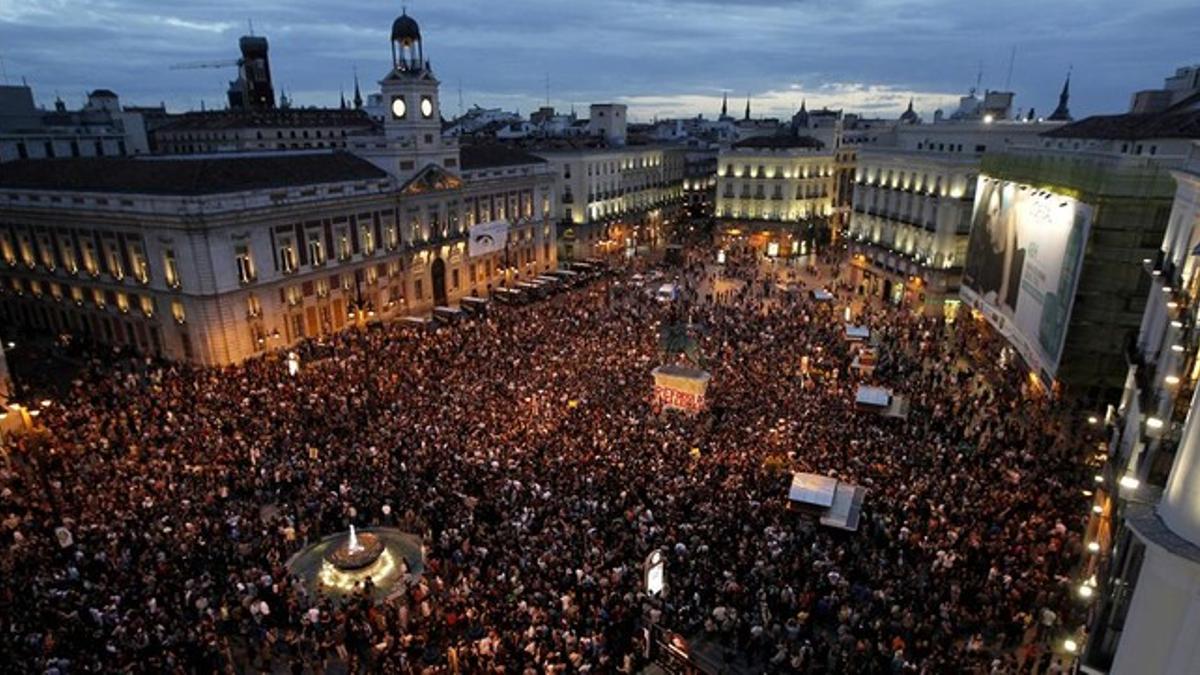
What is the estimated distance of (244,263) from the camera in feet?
133

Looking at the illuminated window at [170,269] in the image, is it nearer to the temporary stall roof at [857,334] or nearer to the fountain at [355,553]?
the fountain at [355,553]

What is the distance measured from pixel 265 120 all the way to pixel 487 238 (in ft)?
161

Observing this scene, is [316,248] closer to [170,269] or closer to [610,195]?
[170,269]

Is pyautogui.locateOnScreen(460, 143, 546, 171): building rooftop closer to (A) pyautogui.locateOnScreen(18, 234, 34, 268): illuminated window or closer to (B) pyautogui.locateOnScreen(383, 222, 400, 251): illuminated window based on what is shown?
(B) pyautogui.locateOnScreen(383, 222, 400, 251): illuminated window

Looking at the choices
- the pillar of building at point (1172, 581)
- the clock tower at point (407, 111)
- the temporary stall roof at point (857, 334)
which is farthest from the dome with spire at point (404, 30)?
the pillar of building at point (1172, 581)

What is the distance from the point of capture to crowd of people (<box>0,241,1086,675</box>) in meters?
17.1

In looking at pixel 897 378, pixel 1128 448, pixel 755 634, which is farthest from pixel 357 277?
pixel 1128 448

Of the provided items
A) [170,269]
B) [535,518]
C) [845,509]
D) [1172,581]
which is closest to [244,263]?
[170,269]

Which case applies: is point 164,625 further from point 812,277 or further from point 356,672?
point 812,277

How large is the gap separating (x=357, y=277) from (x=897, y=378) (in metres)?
34.8

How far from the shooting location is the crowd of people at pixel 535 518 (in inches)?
672

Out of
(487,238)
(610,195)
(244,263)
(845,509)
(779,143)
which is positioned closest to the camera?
(845,509)

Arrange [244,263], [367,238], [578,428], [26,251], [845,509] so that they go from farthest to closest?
[367,238] → [26,251] → [244,263] → [578,428] → [845,509]

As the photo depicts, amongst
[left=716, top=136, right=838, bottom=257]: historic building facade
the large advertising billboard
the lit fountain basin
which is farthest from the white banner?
the lit fountain basin
